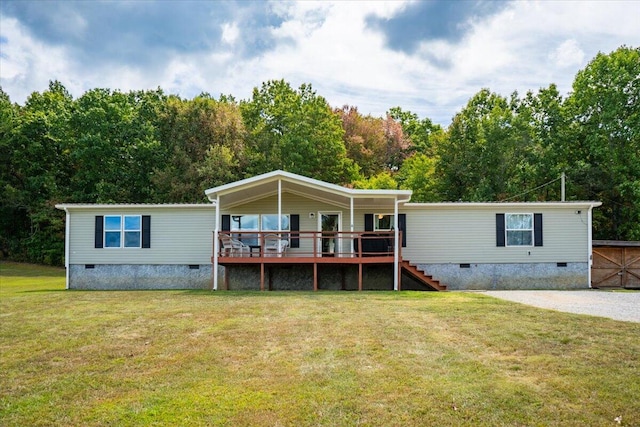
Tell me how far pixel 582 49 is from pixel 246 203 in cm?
1918

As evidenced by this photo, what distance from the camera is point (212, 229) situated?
55.9 feet

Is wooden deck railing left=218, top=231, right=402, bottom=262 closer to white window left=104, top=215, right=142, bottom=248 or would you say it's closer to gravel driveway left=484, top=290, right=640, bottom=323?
white window left=104, top=215, right=142, bottom=248

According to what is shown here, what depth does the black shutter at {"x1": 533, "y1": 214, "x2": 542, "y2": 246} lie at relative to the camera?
1684cm

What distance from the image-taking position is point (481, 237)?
16875 millimetres

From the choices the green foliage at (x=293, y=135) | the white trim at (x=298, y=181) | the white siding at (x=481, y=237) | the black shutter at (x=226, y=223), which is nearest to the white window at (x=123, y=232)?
the black shutter at (x=226, y=223)

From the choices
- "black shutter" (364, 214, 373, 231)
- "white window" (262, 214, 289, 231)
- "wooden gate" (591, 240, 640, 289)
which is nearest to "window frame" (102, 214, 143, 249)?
"white window" (262, 214, 289, 231)

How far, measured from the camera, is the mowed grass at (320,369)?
4551 millimetres

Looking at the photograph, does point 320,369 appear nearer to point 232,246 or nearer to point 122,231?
point 232,246

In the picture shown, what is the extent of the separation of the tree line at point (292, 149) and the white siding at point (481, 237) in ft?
27.8

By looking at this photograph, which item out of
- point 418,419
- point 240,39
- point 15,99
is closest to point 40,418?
point 418,419

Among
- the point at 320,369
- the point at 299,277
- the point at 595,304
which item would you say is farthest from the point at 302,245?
the point at 320,369

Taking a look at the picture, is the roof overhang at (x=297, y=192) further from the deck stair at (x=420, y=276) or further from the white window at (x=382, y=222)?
the deck stair at (x=420, y=276)

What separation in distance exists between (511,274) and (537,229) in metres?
1.68

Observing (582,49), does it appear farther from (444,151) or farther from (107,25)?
(107,25)
